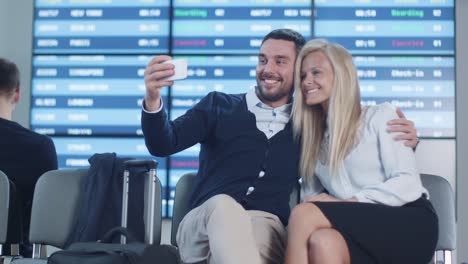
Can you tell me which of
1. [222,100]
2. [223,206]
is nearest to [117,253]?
[223,206]

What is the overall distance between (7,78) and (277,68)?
161 centimetres

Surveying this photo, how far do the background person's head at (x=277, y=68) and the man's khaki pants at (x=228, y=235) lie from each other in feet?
1.79

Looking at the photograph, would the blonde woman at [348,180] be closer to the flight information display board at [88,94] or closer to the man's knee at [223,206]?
the man's knee at [223,206]

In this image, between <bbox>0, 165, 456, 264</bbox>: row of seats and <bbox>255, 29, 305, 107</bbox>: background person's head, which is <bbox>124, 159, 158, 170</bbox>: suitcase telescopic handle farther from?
<bbox>255, 29, 305, 107</bbox>: background person's head

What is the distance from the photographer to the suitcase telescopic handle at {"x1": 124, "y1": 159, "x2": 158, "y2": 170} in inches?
124

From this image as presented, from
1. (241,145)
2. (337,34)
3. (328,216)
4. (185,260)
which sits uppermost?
(337,34)

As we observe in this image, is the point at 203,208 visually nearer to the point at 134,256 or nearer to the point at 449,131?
the point at 134,256

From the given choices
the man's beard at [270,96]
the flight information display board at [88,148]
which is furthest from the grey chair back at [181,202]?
the flight information display board at [88,148]

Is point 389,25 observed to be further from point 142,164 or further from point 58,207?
point 58,207

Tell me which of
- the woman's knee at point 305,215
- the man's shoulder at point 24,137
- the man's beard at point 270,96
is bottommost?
the woman's knee at point 305,215

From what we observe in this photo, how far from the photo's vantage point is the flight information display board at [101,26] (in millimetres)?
5168

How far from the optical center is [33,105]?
204 inches

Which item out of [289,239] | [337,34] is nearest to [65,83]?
[337,34]

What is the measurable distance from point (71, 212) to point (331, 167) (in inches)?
51.3
